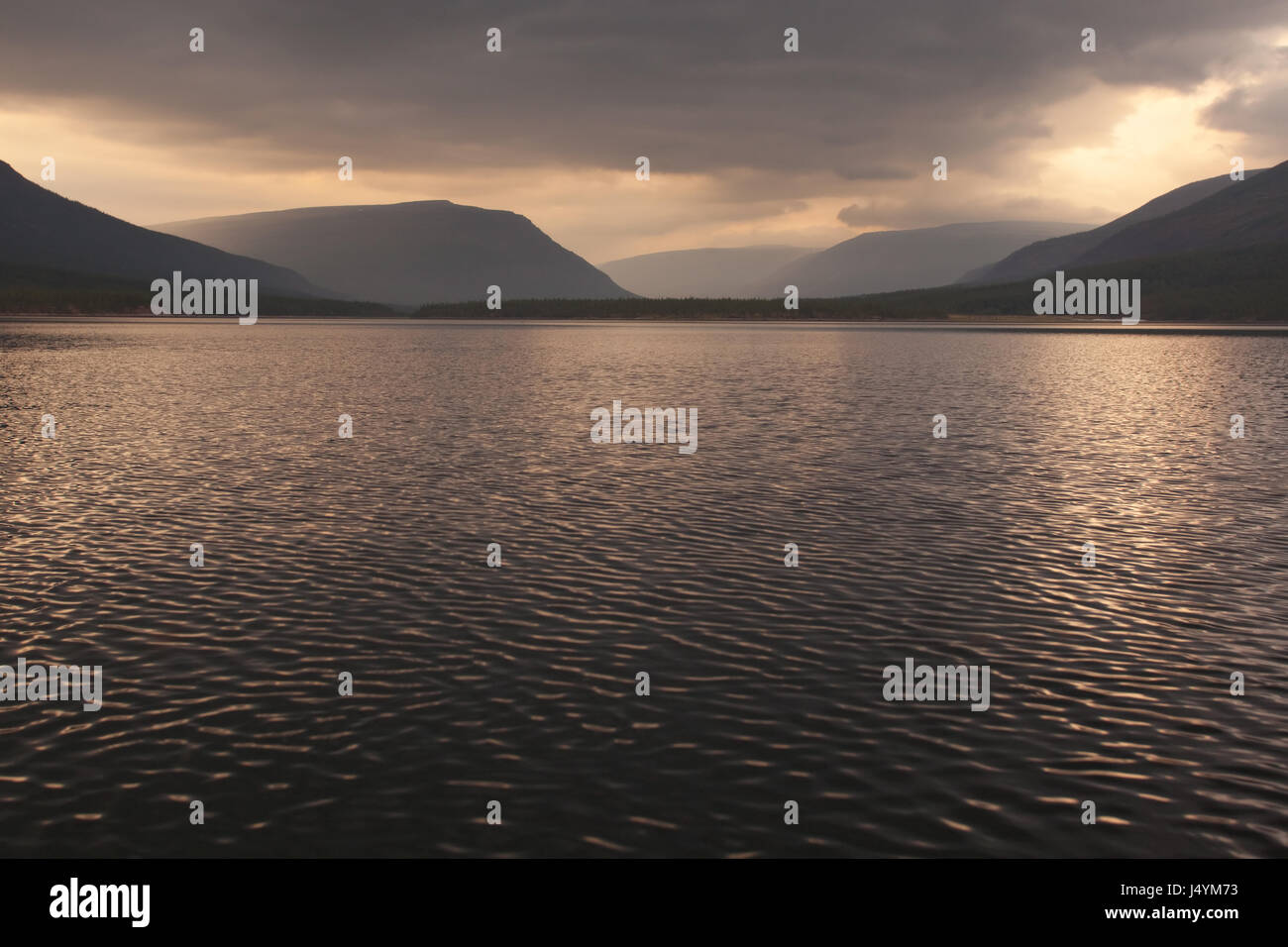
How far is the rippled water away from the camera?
13.1 m

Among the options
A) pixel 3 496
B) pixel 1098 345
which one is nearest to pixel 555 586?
pixel 3 496

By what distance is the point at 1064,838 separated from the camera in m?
12.6

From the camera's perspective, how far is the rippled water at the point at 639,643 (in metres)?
13.1

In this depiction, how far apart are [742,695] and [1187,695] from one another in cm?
741

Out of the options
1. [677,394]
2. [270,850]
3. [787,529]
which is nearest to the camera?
[270,850]

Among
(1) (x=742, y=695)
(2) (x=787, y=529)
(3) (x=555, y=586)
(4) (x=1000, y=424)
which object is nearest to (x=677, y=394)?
(4) (x=1000, y=424)

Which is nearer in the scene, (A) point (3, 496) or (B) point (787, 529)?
(B) point (787, 529)

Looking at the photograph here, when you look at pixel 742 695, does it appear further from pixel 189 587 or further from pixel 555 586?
pixel 189 587

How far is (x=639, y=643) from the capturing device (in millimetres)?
19672

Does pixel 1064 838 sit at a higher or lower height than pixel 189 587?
lower

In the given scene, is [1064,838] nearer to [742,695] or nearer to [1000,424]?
[742,695]
